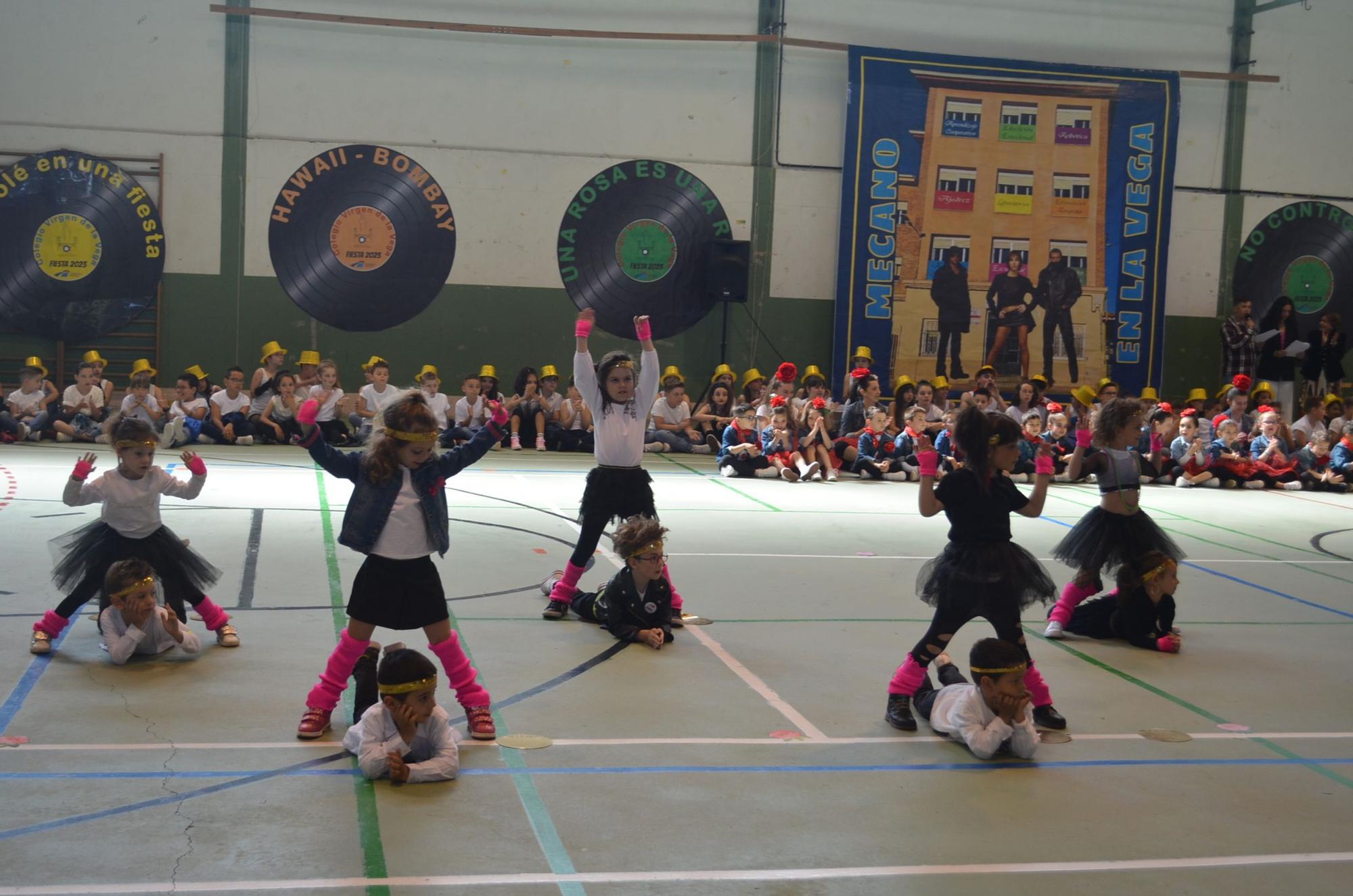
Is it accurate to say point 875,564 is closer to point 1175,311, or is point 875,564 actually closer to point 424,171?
point 424,171

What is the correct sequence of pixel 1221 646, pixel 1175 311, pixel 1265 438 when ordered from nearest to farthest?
pixel 1221 646
pixel 1265 438
pixel 1175 311

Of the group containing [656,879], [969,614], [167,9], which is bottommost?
[656,879]

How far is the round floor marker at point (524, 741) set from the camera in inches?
186

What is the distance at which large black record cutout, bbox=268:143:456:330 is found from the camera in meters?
17.4

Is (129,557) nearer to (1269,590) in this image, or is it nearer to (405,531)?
(405,531)

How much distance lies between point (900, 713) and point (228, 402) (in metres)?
12.7

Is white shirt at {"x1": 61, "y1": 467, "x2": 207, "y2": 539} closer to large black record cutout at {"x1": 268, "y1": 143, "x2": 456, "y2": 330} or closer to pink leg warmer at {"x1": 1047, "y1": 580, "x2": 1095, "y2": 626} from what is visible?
pink leg warmer at {"x1": 1047, "y1": 580, "x2": 1095, "y2": 626}

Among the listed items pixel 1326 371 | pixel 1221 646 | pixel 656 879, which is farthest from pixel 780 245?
pixel 656 879

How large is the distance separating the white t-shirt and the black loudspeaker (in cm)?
655

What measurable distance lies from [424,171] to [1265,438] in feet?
38.3

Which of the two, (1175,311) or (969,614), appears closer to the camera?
(969,614)

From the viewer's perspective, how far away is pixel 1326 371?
64.1 feet

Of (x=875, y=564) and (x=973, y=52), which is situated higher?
(x=973, y=52)

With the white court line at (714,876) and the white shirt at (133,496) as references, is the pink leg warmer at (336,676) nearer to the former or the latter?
the white court line at (714,876)
